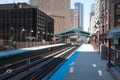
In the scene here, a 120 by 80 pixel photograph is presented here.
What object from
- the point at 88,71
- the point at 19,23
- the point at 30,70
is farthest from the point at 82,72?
the point at 19,23

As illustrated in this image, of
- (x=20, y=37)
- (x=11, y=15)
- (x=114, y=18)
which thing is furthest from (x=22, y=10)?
(x=114, y=18)

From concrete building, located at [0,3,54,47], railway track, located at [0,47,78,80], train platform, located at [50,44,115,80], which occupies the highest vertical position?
concrete building, located at [0,3,54,47]

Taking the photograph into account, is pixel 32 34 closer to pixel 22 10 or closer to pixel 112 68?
pixel 22 10

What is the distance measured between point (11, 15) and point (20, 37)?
12.9 metres

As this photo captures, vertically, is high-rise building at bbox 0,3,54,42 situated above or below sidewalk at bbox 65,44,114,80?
above

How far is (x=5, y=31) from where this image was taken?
4510 inches

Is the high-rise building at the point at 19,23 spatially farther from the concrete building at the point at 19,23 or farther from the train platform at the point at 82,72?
the train platform at the point at 82,72

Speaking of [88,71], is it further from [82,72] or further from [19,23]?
[19,23]

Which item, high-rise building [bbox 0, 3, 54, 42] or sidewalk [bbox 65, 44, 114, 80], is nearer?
sidewalk [bbox 65, 44, 114, 80]

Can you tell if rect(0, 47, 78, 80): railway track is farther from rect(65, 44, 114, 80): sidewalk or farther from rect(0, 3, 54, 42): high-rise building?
rect(0, 3, 54, 42): high-rise building

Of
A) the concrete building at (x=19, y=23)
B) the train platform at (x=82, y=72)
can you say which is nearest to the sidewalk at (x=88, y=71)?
the train platform at (x=82, y=72)

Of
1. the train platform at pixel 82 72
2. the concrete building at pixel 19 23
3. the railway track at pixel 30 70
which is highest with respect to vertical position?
the concrete building at pixel 19 23

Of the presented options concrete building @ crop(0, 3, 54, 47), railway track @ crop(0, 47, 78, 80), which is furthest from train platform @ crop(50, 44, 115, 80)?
concrete building @ crop(0, 3, 54, 47)

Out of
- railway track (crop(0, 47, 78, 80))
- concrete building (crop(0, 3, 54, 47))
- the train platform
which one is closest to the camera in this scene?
the train platform
